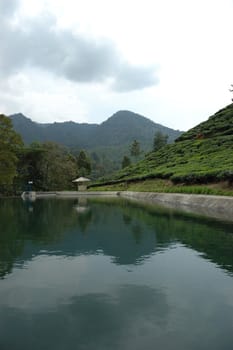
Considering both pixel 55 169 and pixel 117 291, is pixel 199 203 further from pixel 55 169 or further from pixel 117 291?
pixel 55 169

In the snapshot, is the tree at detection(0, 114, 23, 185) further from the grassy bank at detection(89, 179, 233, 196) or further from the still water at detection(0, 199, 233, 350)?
the still water at detection(0, 199, 233, 350)

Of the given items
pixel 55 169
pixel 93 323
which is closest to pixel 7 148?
pixel 55 169

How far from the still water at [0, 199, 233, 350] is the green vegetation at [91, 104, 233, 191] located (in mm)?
17072

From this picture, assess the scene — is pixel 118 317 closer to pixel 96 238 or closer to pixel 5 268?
pixel 5 268

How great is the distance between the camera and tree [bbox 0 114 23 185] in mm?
43875

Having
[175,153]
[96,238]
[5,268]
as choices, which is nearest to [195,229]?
[96,238]

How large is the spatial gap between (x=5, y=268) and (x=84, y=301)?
412cm

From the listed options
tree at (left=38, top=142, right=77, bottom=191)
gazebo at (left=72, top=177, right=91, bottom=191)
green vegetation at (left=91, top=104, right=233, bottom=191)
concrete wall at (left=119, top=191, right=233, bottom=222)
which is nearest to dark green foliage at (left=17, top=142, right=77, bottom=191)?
tree at (left=38, top=142, right=77, bottom=191)

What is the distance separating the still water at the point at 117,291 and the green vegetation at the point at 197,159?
1707 centimetres

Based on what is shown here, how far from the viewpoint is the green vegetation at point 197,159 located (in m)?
35.2

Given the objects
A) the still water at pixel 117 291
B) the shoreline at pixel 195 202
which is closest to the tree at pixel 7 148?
the shoreline at pixel 195 202

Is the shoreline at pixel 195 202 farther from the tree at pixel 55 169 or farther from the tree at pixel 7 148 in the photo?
the tree at pixel 55 169

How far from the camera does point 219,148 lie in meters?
48.7

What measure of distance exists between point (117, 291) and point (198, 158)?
40.1 meters
